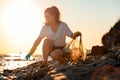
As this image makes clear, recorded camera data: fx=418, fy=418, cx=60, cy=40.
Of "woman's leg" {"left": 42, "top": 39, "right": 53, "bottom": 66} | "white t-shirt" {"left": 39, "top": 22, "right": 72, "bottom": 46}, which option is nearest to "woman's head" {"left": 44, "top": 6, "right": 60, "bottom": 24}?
"white t-shirt" {"left": 39, "top": 22, "right": 72, "bottom": 46}

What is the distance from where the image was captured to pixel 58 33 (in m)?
14.8

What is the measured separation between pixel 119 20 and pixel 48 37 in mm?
23752

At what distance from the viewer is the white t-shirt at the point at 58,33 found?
1471 centimetres

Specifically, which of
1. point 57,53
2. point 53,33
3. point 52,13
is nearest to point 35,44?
point 53,33

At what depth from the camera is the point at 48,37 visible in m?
14.8

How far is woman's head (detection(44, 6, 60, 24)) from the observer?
14.5 metres

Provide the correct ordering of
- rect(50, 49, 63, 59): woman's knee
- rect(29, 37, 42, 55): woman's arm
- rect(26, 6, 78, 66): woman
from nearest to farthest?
rect(50, 49, 63, 59): woman's knee < rect(26, 6, 78, 66): woman < rect(29, 37, 42, 55): woman's arm

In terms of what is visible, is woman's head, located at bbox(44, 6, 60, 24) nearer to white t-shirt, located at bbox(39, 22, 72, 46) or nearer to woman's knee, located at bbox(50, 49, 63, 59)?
white t-shirt, located at bbox(39, 22, 72, 46)

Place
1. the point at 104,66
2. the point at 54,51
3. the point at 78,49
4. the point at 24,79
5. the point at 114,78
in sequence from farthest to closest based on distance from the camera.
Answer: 1. the point at 78,49
2. the point at 54,51
3. the point at 24,79
4. the point at 104,66
5. the point at 114,78

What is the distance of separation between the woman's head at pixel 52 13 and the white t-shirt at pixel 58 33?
0.99ft

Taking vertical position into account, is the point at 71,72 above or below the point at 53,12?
below

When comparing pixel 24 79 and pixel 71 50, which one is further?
pixel 71 50

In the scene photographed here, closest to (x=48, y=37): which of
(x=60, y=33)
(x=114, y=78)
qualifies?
(x=60, y=33)

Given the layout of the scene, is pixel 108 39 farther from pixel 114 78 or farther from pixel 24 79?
pixel 114 78
